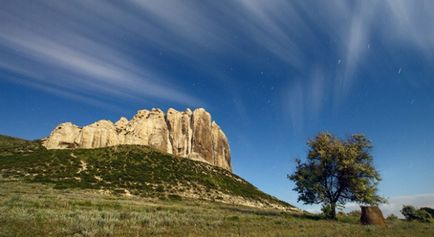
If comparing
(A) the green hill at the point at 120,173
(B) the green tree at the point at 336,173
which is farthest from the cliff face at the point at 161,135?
(B) the green tree at the point at 336,173

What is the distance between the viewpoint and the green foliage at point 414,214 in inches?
1530

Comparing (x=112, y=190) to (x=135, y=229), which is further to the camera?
(x=112, y=190)

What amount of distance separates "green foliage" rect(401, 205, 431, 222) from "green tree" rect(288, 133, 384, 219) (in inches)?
432

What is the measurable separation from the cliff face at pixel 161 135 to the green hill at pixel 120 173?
13.6 meters

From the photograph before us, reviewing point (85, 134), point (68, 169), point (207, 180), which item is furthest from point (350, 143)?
Result: point (85, 134)

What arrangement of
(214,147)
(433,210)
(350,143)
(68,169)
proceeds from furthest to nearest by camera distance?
(214,147), (68,169), (433,210), (350,143)

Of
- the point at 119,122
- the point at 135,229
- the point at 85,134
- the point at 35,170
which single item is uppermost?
the point at 119,122

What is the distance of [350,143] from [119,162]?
7057 centimetres

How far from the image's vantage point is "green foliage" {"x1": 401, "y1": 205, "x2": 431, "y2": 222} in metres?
38.9

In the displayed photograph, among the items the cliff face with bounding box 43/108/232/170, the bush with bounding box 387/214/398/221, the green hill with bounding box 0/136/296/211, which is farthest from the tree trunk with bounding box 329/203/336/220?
the cliff face with bounding box 43/108/232/170

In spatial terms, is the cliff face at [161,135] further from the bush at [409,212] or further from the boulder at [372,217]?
the boulder at [372,217]

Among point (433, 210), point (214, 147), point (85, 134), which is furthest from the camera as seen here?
point (214, 147)

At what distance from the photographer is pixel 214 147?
15388 cm

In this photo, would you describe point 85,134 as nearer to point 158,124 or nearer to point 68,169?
point 158,124
